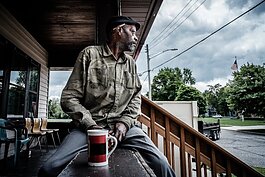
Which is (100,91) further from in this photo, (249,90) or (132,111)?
(249,90)

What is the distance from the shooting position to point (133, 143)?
3.78 ft

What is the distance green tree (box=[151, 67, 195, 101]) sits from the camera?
25.1 metres

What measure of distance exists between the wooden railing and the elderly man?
0.68 m

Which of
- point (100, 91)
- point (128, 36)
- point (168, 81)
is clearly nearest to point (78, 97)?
point (100, 91)

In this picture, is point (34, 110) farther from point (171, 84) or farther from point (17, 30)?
point (171, 84)

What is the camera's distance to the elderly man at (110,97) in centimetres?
108

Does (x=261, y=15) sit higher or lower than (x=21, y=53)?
higher

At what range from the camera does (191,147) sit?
1918 millimetres

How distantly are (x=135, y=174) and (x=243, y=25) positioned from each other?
13.2m

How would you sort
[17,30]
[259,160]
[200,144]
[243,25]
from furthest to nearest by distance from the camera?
[243,25] → [259,160] → [17,30] → [200,144]

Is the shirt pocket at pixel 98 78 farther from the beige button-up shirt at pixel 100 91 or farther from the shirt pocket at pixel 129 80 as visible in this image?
the shirt pocket at pixel 129 80

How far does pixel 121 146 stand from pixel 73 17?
3.62m

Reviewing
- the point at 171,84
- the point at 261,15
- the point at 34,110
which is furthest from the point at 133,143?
the point at 171,84

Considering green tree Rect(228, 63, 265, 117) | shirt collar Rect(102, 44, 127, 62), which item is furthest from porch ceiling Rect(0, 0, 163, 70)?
green tree Rect(228, 63, 265, 117)
